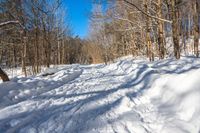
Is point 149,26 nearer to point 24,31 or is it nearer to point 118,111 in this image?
point 24,31

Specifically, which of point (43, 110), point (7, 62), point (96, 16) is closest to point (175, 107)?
point (43, 110)

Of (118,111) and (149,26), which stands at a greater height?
(149,26)

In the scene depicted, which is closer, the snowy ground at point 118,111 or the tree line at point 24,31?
the snowy ground at point 118,111

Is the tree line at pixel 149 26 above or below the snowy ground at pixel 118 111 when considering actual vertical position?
above

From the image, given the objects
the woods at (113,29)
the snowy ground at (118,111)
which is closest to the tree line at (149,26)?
the woods at (113,29)

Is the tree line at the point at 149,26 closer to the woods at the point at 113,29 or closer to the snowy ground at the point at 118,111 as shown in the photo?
the woods at the point at 113,29

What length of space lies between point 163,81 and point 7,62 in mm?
28838

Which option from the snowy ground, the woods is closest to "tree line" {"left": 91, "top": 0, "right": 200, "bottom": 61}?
the woods

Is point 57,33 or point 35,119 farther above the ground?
point 57,33

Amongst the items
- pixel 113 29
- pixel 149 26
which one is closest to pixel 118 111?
pixel 149 26

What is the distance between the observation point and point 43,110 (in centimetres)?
664

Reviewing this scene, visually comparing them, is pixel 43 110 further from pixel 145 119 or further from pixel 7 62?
pixel 7 62

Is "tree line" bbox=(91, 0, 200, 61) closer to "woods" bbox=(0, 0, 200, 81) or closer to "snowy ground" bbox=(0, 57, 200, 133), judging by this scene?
"woods" bbox=(0, 0, 200, 81)

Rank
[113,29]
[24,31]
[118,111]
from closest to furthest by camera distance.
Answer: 1. [118,111]
2. [24,31]
3. [113,29]
